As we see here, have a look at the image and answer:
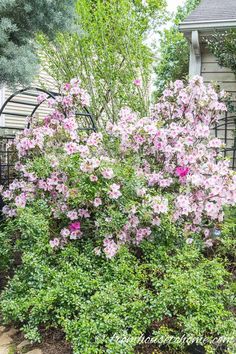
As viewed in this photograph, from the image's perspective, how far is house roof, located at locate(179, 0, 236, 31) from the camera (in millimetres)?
5660

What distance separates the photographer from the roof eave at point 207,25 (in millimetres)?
5645

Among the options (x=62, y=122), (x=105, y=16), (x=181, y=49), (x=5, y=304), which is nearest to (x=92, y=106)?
(x=105, y=16)

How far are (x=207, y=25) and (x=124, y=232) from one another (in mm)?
3954

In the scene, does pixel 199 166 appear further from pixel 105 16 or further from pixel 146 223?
pixel 105 16

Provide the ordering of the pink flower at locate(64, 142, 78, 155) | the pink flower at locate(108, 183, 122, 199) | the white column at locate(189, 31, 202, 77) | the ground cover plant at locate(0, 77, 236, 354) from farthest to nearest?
the white column at locate(189, 31, 202, 77) < the pink flower at locate(64, 142, 78, 155) < the pink flower at locate(108, 183, 122, 199) < the ground cover plant at locate(0, 77, 236, 354)

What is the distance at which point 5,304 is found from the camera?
8.96ft

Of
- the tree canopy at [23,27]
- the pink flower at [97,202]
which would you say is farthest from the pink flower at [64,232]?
the tree canopy at [23,27]

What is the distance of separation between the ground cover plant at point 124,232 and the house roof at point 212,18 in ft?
7.11

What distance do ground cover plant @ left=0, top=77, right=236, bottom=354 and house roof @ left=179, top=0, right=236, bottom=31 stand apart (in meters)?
2.17

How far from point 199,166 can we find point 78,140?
3.73ft

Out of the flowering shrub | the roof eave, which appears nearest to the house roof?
the roof eave

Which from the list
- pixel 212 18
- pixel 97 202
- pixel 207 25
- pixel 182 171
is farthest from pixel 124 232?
pixel 212 18

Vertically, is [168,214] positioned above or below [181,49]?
below

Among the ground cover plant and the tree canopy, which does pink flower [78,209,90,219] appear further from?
the tree canopy
